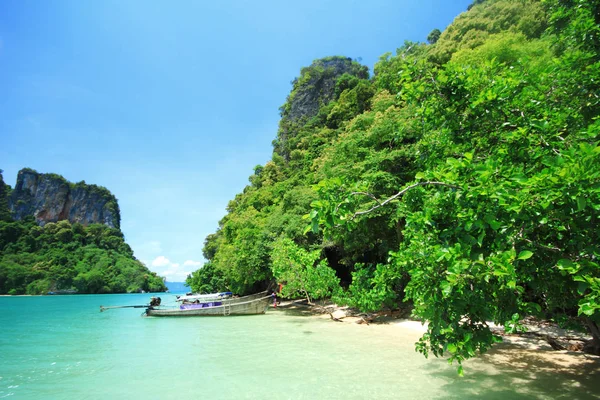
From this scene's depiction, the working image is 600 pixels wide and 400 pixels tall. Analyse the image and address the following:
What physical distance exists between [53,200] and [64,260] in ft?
90.7

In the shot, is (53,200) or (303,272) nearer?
(303,272)

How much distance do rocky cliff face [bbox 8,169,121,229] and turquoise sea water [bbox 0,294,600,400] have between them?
92196mm

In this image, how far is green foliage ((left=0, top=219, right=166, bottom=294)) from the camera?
60.6m

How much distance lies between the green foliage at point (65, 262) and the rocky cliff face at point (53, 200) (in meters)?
4.93

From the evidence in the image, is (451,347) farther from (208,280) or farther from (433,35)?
(433,35)

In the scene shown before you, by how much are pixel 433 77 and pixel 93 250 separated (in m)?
87.4

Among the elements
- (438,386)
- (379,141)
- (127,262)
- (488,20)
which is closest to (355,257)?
(379,141)

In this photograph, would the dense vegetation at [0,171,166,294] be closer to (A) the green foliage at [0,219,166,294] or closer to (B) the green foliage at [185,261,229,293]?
(A) the green foliage at [0,219,166,294]

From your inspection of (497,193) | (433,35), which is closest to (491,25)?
(433,35)

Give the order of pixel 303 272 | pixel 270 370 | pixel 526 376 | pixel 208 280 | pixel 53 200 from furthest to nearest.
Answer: pixel 53 200, pixel 208 280, pixel 303 272, pixel 270 370, pixel 526 376

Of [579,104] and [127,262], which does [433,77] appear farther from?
[127,262]

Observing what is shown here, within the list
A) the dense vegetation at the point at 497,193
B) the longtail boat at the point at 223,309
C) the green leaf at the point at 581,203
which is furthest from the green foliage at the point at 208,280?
the green leaf at the point at 581,203

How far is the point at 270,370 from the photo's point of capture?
683cm

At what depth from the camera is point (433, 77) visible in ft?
12.3
